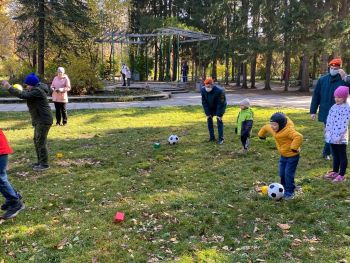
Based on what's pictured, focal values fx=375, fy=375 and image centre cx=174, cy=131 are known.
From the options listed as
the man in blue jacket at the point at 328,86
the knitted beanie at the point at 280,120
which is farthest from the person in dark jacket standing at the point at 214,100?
the knitted beanie at the point at 280,120

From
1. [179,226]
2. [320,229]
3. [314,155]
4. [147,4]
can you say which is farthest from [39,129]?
[147,4]

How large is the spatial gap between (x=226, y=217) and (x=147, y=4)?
1505 inches

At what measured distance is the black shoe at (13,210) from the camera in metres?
4.70

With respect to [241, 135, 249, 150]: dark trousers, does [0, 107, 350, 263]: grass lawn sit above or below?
below

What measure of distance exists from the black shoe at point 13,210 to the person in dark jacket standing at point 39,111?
199 cm

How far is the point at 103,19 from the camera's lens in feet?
114

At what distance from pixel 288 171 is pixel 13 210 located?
367 cm

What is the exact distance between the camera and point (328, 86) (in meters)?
6.88

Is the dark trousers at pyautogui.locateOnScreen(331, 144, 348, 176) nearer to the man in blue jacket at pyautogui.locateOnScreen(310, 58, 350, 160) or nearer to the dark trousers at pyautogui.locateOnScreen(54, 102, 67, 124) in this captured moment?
the man in blue jacket at pyautogui.locateOnScreen(310, 58, 350, 160)

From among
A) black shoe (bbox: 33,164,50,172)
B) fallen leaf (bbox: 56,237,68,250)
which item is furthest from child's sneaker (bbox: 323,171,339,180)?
black shoe (bbox: 33,164,50,172)

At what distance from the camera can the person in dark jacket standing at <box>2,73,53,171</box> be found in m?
6.32

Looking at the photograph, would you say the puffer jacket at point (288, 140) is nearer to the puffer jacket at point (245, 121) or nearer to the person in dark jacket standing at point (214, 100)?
the puffer jacket at point (245, 121)

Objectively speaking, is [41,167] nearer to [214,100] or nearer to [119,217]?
[119,217]

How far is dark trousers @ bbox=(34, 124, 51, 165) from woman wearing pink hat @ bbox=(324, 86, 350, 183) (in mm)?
4800
